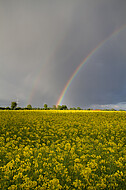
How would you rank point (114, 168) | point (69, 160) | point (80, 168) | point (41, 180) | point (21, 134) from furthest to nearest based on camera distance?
point (21, 134) < point (69, 160) < point (114, 168) < point (80, 168) < point (41, 180)

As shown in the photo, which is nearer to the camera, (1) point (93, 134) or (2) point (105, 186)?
(2) point (105, 186)

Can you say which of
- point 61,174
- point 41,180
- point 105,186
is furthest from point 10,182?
point 105,186

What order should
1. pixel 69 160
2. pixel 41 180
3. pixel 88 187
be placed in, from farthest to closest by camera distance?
pixel 69 160 → pixel 41 180 → pixel 88 187

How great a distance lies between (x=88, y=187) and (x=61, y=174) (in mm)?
1194

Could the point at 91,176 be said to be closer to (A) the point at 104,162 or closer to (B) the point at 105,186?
(B) the point at 105,186

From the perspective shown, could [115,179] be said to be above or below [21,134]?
below

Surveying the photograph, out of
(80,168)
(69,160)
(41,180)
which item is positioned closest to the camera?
(41,180)

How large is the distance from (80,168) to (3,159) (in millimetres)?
3938

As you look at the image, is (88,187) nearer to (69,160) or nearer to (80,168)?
(80,168)

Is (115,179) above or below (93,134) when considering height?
below

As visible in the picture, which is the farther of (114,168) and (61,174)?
(114,168)

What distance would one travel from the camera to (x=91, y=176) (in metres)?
5.50

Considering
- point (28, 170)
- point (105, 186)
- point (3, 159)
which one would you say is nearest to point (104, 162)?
point (105, 186)

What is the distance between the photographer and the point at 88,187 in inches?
186
